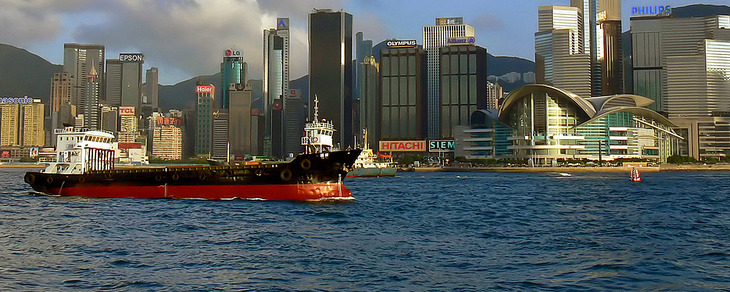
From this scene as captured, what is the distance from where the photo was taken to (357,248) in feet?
84.0

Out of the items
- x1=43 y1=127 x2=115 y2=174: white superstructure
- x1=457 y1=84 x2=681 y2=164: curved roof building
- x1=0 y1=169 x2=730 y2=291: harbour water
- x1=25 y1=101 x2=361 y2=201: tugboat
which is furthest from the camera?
x1=457 y1=84 x2=681 y2=164: curved roof building

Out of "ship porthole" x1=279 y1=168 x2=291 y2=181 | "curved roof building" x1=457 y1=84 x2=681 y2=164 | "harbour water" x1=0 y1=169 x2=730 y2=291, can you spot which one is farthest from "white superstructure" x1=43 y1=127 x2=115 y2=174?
"curved roof building" x1=457 y1=84 x2=681 y2=164

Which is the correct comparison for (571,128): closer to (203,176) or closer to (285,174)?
(285,174)

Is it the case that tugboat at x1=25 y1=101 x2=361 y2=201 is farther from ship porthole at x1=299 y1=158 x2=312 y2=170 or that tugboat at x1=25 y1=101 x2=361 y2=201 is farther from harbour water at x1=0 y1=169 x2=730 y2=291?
harbour water at x1=0 y1=169 x2=730 y2=291

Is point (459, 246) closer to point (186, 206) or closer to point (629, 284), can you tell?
point (629, 284)

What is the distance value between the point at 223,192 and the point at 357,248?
24224 millimetres

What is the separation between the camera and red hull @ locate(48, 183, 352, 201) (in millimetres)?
44812

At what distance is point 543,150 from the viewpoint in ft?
578

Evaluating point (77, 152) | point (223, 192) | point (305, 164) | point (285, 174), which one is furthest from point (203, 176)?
point (77, 152)

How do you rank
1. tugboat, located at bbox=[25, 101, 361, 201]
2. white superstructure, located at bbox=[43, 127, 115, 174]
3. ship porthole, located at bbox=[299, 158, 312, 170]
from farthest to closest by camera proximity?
white superstructure, located at bbox=[43, 127, 115, 174]
tugboat, located at bbox=[25, 101, 361, 201]
ship porthole, located at bbox=[299, 158, 312, 170]

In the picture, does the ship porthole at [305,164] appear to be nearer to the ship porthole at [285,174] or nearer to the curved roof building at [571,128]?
the ship porthole at [285,174]

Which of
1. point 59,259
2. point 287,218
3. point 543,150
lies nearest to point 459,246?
point 287,218

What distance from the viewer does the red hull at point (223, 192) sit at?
4481 centimetres

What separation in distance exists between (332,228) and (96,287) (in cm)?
1439
